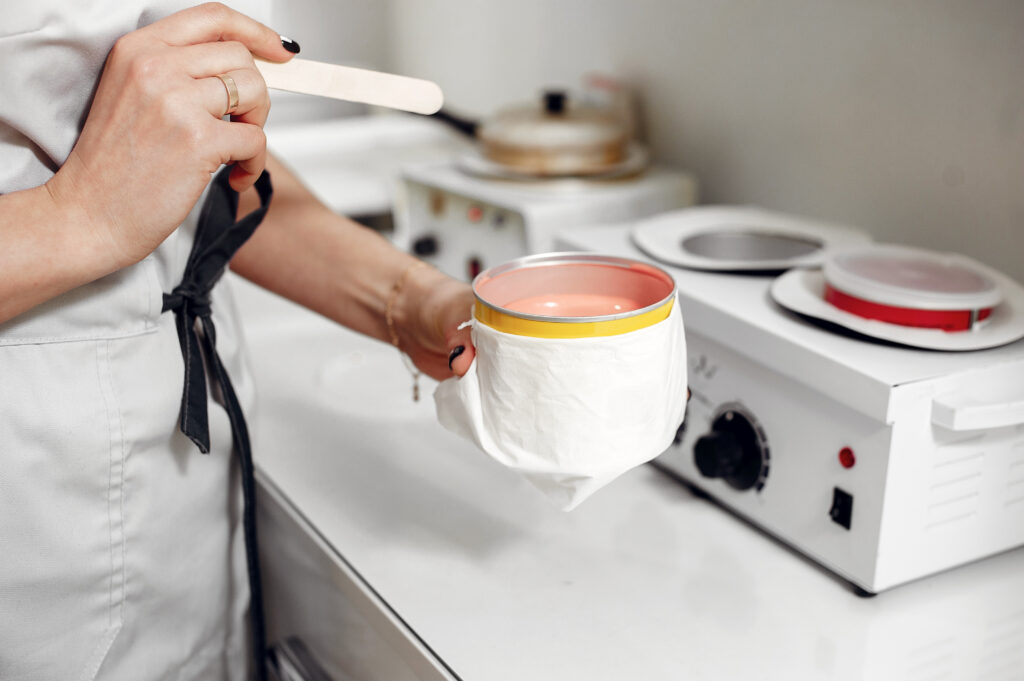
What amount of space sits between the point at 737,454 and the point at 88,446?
53cm

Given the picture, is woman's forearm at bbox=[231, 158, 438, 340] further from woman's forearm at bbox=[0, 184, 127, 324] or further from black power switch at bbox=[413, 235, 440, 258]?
black power switch at bbox=[413, 235, 440, 258]

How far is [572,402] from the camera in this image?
56cm

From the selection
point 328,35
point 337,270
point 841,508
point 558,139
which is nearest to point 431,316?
point 337,270

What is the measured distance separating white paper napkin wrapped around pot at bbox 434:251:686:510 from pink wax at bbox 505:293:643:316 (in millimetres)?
57

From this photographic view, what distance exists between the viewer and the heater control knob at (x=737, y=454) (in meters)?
0.83

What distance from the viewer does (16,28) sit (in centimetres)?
58

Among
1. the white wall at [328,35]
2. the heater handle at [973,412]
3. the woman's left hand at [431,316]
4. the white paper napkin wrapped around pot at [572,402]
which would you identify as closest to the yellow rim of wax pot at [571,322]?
the white paper napkin wrapped around pot at [572,402]

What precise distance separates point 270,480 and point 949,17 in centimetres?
85

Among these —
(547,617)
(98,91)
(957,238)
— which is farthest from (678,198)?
(98,91)

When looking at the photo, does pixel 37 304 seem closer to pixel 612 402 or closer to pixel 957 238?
pixel 612 402

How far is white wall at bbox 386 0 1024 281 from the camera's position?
3.13 ft

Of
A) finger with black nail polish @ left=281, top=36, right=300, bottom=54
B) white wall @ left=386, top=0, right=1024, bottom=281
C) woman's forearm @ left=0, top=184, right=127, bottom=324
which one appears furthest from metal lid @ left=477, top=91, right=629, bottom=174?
woman's forearm @ left=0, top=184, right=127, bottom=324

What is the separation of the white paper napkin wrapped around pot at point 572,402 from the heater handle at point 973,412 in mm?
231

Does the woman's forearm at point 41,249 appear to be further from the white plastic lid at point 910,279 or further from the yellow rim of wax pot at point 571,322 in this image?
the white plastic lid at point 910,279
